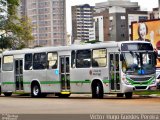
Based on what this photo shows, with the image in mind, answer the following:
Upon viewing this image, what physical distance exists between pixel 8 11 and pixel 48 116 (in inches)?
1707

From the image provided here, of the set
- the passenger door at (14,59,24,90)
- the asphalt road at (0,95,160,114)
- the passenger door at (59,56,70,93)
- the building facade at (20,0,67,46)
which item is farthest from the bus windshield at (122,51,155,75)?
the building facade at (20,0,67,46)

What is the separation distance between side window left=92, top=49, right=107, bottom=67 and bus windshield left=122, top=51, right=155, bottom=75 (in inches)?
48.4

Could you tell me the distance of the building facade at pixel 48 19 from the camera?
609 feet

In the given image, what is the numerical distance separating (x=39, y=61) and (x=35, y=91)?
183cm

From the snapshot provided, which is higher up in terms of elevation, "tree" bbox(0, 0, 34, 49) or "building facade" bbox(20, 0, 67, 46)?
"building facade" bbox(20, 0, 67, 46)

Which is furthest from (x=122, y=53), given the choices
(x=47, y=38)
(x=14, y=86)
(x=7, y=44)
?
(x=47, y=38)

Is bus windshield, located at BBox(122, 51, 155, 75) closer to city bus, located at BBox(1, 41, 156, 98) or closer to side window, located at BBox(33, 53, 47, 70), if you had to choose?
city bus, located at BBox(1, 41, 156, 98)

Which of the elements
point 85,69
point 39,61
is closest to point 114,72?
point 85,69

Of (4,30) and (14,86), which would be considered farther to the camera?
(4,30)

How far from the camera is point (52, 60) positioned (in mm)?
35688

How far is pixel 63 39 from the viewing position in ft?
614

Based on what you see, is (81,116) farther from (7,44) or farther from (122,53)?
(7,44)

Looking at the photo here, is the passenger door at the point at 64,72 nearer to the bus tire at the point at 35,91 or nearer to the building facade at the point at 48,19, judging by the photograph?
the bus tire at the point at 35,91

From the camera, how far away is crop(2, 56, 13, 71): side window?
1559 inches
